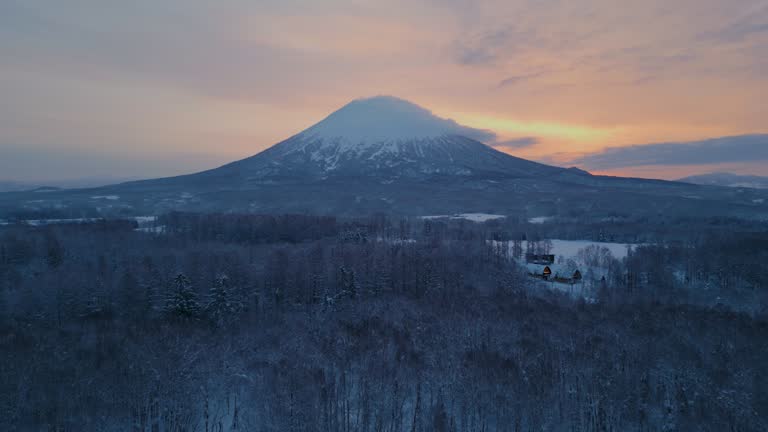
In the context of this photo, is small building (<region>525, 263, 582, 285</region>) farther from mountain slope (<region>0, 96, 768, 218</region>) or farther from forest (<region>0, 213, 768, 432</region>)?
mountain slope (<region>0, 96, 768, 218</region>)

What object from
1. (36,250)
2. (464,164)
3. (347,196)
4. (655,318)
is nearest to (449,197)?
(347,196)

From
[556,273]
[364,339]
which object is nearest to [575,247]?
[556,273]

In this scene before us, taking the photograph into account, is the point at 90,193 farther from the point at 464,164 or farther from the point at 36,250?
the point at 464,164

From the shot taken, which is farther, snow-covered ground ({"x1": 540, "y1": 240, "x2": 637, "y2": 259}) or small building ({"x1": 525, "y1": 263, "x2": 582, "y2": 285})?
snow-covered ground ({"x1": 540, "y1": 240, "x2": 637, "y2": 259})

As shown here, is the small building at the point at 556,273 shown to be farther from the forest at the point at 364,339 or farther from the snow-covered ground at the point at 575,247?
the snow-covered ground at the point at 575,247

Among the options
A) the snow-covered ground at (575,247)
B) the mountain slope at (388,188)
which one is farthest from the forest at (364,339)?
the mountain slope at (388,188)

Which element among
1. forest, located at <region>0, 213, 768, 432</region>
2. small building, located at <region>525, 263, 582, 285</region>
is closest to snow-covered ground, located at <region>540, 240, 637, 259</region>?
small building, located at <region>525, 263, 582, 285</region>

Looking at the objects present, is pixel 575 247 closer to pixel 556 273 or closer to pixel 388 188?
pixel 556 273
